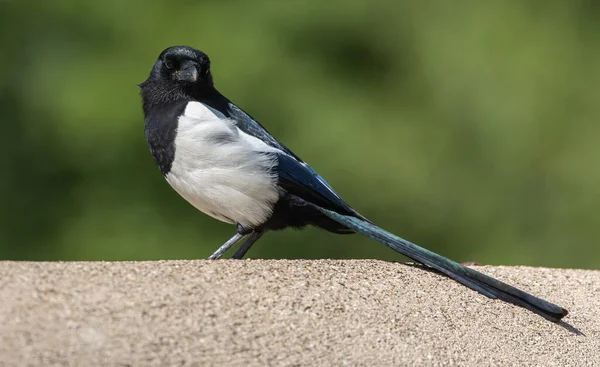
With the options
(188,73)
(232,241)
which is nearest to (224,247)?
(232,241)

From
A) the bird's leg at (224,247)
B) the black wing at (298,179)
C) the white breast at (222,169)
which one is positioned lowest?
the bird's leg at (224,247)

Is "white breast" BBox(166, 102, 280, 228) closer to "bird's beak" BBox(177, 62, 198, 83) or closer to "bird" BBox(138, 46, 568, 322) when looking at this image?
"bird" BBox(138, 46, 568, 322)

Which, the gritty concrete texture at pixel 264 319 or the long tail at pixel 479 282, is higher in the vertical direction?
the long tail at pixel 479 282

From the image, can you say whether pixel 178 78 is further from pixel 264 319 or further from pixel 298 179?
pixel 264 319

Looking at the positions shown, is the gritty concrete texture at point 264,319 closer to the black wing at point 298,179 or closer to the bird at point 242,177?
the bird at point 242,177

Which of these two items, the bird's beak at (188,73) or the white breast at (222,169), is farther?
the bird's beak at (188,73)

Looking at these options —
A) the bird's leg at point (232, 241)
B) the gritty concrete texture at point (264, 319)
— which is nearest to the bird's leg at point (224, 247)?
the bird's leg at point (232, 241)

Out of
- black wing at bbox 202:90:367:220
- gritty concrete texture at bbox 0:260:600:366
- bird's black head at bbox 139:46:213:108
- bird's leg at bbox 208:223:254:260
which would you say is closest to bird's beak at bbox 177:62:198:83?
bird's black head at bbox 139:46:213:108

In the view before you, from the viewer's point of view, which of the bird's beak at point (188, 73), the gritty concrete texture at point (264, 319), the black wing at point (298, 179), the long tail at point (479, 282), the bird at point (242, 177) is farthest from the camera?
the bird's beak at point (188, 73)

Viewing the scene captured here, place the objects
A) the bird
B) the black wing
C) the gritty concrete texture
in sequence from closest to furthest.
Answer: the gritty concrete texture < the bird < the black wing
